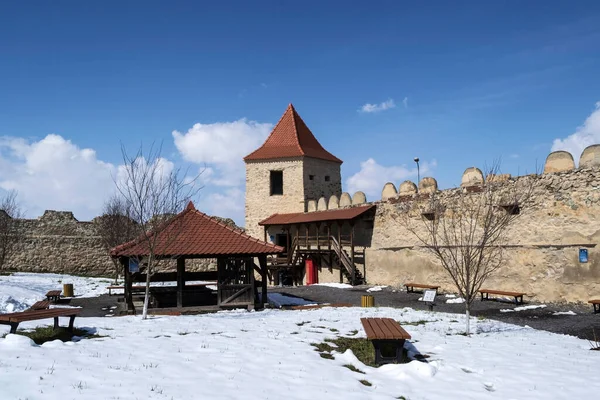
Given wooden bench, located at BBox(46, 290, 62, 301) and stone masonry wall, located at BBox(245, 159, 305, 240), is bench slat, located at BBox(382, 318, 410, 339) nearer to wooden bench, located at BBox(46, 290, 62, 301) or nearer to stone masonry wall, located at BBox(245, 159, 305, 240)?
wooden bench, located at BBox(46, 290, 62, 301)

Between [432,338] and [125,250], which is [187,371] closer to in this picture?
[432,338]

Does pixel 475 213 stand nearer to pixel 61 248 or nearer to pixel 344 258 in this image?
pixel 344 258

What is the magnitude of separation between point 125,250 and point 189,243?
5.60 feet

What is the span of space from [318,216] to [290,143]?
7147 mm

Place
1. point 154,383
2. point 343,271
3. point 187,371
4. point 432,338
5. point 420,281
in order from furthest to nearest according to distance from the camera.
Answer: point 343,271 → point 420,281 → point 432,338 → point 187,371 → point 154,383

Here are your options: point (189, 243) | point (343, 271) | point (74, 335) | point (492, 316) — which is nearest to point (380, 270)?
point (343, 271)

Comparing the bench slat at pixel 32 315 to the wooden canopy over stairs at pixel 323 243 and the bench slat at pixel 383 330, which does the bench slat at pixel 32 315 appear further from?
the wooden canopy over stairs at pixel 323 243

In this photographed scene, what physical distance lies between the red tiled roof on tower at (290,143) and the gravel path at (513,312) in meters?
12.0

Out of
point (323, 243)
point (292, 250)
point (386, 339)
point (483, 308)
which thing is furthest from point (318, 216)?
point (386, 339)

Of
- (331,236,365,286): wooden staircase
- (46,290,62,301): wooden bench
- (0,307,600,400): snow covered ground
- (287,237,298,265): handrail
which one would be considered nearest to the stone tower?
(287,237,298,265): handrail

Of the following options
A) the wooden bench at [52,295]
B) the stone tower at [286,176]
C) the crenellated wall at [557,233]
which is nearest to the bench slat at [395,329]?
the crenellated wall at [557,233]

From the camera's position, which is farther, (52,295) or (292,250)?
(292,250)

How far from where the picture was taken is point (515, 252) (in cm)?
1487

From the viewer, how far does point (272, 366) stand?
6086 millimetres
